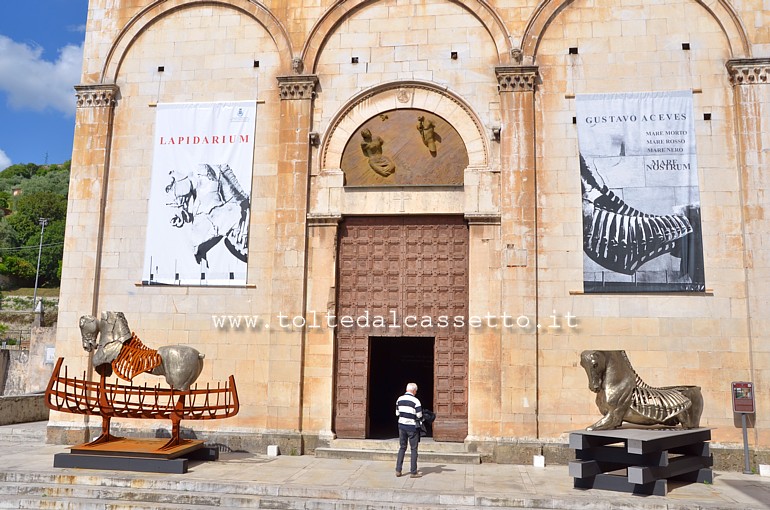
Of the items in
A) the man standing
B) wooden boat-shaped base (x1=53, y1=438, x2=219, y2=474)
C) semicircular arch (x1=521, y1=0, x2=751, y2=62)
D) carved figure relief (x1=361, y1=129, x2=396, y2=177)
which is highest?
semicircular arch (x1=521, y1=0, x2=751, y2=62)

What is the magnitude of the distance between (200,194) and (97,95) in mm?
4304

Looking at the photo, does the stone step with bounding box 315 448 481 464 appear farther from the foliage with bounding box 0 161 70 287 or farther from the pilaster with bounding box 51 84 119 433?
the foliage with bounding box 0 161 70 287

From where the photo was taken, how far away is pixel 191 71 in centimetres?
1812

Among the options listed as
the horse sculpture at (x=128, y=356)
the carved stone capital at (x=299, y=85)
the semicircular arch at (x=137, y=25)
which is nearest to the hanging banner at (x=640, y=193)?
the carved stone capital at (x=299, y=85)

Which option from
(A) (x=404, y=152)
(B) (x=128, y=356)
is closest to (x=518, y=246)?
(A) (x=404, y=152)

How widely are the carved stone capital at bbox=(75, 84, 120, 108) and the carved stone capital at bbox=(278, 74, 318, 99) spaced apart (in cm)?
494

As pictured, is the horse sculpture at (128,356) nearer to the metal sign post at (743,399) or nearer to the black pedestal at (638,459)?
Answer: the black pedestal at (638,459)

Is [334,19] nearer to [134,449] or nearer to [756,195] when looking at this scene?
[756,195]

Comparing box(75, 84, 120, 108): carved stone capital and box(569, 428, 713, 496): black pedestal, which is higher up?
box(75, 84, 120, 108): carved stone capital

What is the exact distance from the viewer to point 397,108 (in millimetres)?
17156

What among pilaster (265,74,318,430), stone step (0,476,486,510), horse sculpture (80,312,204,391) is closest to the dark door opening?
pilaster (265,74,318,430)

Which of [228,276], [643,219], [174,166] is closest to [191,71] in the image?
[174,166]

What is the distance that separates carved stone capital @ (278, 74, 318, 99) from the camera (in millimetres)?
17297

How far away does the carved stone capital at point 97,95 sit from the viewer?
18.1m
